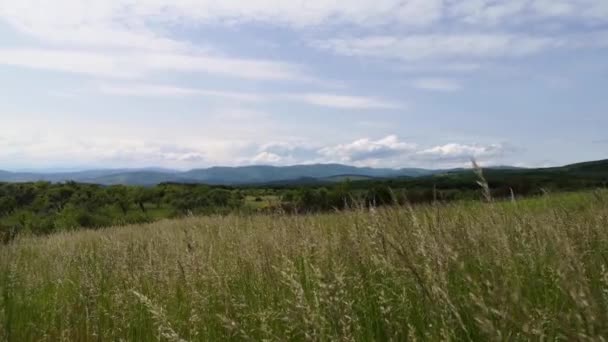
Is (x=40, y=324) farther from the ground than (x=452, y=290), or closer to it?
closer to it

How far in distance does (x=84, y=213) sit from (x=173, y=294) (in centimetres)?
2962

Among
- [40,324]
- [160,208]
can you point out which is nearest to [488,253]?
[40,324]

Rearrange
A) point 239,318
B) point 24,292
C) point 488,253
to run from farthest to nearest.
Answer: point 24,292
point 239,318
point 488,253

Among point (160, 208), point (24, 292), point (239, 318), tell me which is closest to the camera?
point (239, 318)

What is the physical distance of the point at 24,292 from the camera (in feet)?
18.4

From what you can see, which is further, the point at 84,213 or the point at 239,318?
the point at 84,213

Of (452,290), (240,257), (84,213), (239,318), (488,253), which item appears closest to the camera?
(452,290)

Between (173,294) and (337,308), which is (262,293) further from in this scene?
(337,308)

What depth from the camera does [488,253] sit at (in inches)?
144

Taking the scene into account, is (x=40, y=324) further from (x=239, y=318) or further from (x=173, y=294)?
(x=239, y=318)

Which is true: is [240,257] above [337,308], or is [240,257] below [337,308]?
below

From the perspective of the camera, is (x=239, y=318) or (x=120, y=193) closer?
(x=239, y=318)

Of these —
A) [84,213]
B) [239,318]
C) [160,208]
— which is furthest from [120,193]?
[239,318]

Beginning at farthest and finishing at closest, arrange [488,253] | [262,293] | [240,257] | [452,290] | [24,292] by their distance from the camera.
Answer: [24,292] → [240,257] → [262,293] → [488,253] → [452,290]
